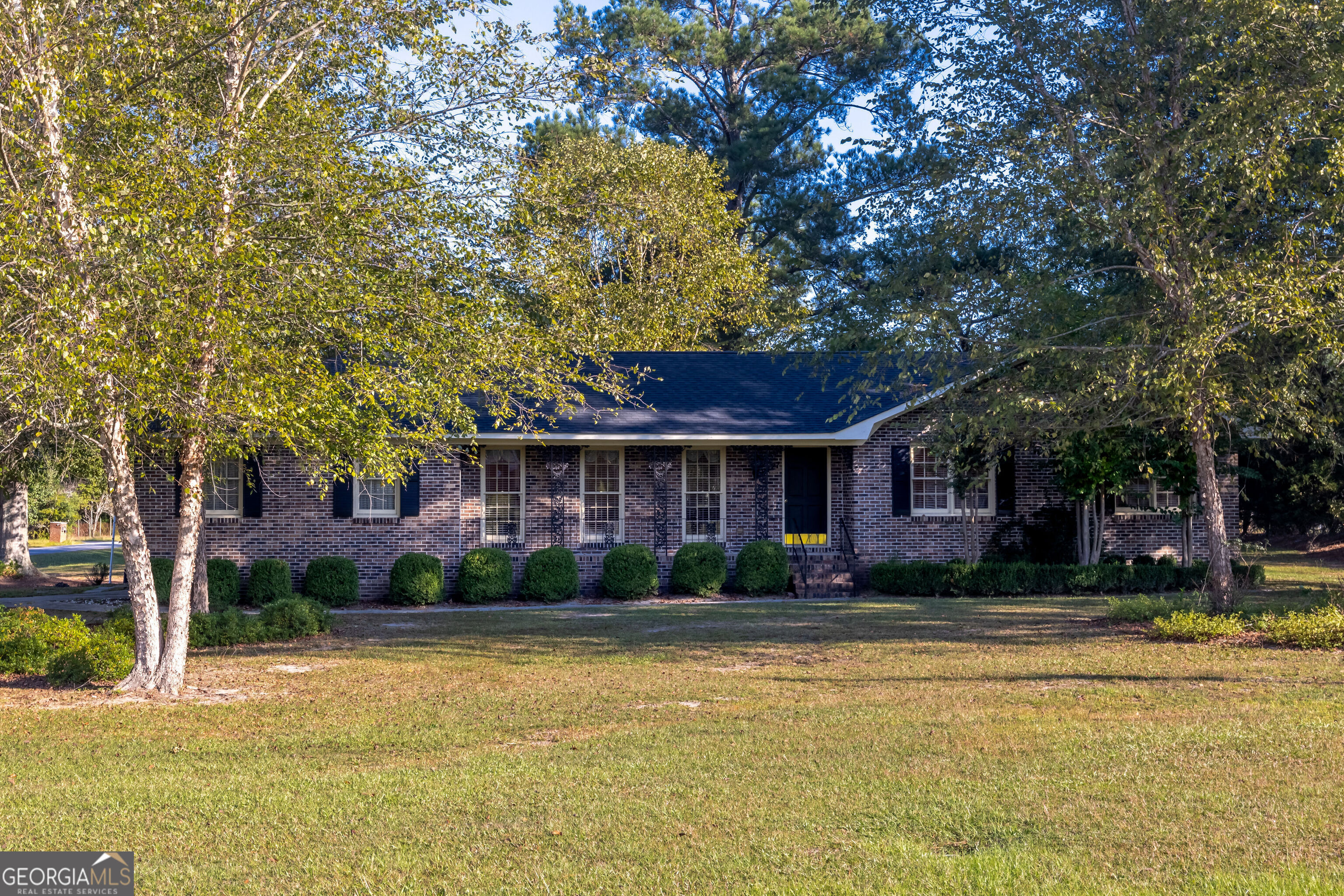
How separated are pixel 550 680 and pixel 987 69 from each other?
29.4 ft

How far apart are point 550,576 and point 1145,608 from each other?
9.01m

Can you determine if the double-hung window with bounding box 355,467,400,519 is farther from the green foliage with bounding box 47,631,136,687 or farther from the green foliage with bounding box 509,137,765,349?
the green foliage with bounding box 47,631,136,687

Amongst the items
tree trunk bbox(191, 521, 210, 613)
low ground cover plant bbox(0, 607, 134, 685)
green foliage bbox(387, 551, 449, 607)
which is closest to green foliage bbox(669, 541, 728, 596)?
green foliage bbox(387, 551, 449, 607)

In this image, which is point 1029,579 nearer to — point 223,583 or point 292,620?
point 292,620

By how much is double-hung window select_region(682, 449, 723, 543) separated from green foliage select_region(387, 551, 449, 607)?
4488mm

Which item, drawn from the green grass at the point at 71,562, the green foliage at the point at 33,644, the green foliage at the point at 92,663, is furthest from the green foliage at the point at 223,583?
the green foliage at the point at 92,663

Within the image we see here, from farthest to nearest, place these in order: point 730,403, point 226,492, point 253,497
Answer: point 730,403
point 226,492
point 253,497

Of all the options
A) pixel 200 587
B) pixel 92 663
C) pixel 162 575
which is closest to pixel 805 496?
pixel 200 587

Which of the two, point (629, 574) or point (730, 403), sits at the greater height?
point (730, 403)

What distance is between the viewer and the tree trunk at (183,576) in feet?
32.6

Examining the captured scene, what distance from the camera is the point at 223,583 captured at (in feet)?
56.5

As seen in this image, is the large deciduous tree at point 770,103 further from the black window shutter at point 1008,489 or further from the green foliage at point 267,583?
the green foliage at point 267,583

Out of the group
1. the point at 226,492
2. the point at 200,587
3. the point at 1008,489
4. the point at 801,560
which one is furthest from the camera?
the point at 1008,489

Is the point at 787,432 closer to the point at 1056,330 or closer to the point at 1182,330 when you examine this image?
the point at 1056,330
